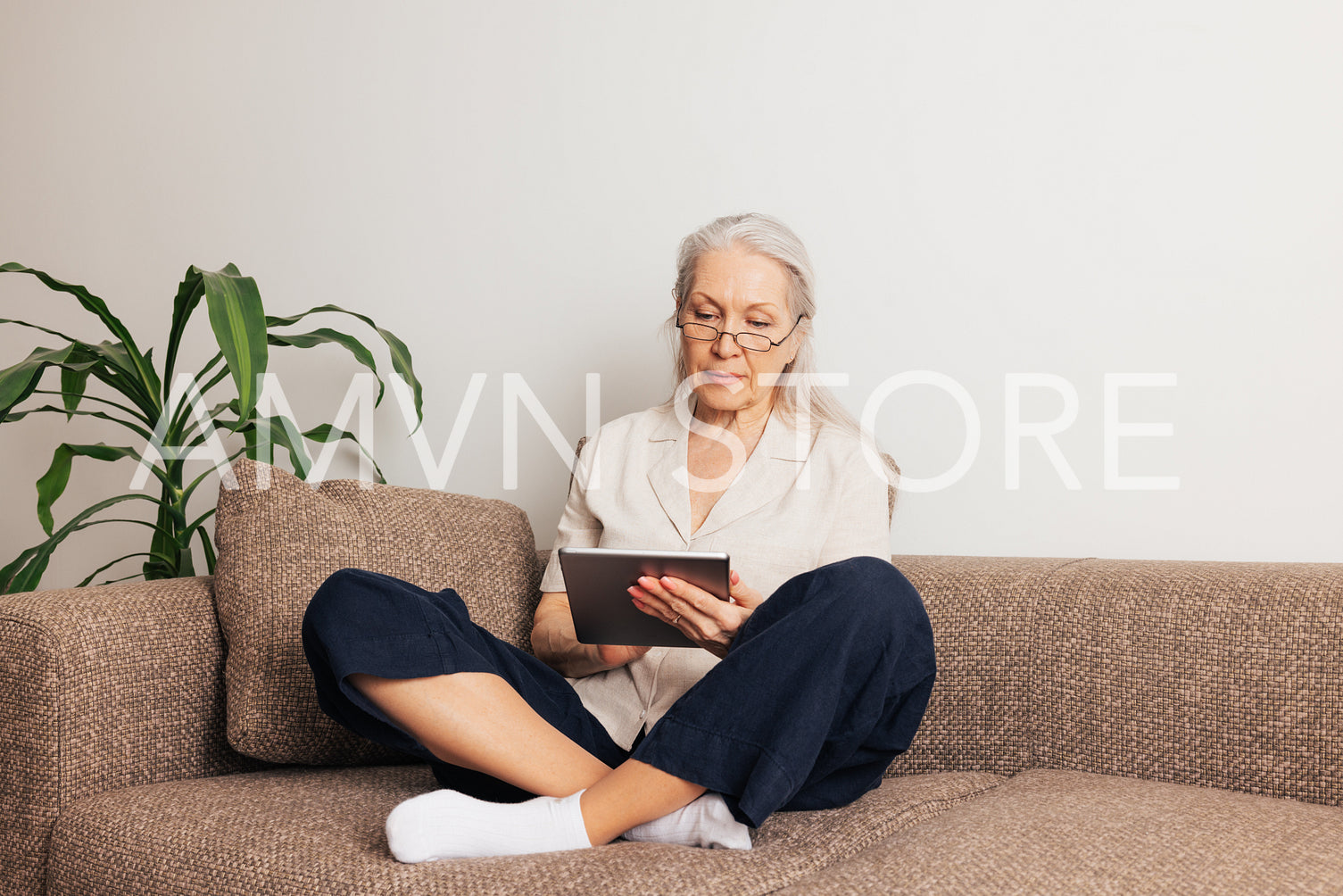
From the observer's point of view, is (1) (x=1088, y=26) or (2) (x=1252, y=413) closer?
(2) (x=1252, y=413)

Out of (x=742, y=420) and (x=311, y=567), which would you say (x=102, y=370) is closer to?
(x=311, y=567)

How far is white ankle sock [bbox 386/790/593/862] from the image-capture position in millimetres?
954

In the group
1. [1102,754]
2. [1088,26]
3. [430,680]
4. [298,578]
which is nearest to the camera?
[430,680]

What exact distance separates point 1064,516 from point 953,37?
2.66 feet

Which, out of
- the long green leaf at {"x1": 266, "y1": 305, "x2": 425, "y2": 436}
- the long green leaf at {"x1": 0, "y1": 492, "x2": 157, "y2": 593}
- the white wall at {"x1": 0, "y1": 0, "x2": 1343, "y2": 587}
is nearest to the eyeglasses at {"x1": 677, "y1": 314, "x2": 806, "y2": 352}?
the white wall at {"x1": 0, "y1": 0, "x2": 1343, "y2": 587}

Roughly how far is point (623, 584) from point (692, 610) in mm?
81

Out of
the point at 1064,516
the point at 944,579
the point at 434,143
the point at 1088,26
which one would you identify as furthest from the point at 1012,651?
the point at 434,143

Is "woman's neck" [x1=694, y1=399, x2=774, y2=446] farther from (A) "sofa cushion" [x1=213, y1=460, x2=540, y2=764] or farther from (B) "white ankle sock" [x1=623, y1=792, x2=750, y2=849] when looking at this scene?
(B) "white ankle sock" [x1=623, y1=792, x2=750, y2=849]

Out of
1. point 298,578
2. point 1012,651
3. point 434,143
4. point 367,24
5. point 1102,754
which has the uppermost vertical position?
point 367,24

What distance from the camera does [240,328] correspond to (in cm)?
160

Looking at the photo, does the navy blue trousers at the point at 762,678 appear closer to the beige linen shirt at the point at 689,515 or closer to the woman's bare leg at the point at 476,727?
the woman's bare leg at the point at 476,727

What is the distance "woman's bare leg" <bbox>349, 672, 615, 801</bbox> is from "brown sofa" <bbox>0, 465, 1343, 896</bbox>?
112 mm

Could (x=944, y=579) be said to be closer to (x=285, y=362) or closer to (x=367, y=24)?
(x=285, y=362)

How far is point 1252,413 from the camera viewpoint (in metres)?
1.54
